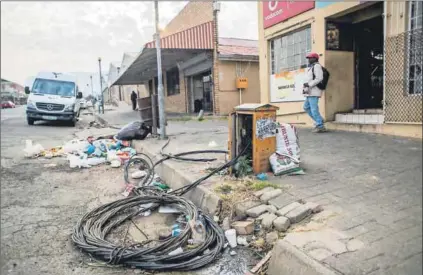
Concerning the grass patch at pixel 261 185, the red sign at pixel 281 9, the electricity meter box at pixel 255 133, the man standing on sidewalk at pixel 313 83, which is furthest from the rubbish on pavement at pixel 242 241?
the red sign at pixel 281 9

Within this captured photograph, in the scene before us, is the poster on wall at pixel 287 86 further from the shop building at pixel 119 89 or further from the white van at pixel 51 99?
the shop building at pixel 119 89

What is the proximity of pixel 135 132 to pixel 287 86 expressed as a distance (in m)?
4.86

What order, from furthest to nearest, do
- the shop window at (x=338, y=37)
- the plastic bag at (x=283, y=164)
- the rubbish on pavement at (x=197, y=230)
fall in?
1. the shop window at (x=338, y=37)
2. the plastic bag at (x=283, y=164)
3. the rubbish on pavement at (x=197, y=230)

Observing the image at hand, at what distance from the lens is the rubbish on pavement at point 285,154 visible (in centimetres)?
412

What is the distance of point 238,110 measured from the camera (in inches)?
170

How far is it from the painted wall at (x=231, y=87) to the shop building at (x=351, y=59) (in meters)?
4.59

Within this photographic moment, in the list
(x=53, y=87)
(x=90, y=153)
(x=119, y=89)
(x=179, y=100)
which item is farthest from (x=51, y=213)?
(x=119, y=89)

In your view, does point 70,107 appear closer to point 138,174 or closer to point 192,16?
point 192,16

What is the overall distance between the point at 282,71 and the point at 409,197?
775 centimetres

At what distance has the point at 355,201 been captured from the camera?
315 centimetres

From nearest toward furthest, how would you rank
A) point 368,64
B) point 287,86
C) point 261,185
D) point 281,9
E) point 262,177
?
point 261,185 → point 262,177 → point 368,64 → point 281,9 → point 287,86

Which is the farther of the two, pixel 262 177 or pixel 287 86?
pixel 287 86

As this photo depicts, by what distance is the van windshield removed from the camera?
15711 mm

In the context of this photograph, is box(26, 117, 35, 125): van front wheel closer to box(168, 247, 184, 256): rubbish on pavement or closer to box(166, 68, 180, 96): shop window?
box(166, 68, 180, 96): shop window
